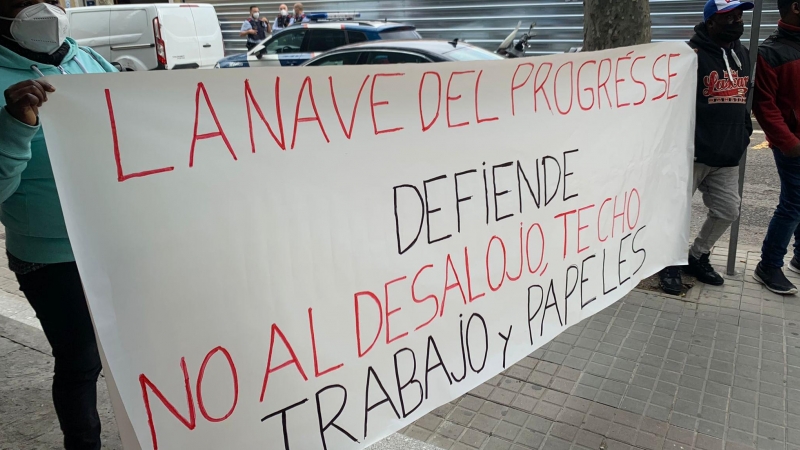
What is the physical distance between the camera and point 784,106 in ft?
12.9

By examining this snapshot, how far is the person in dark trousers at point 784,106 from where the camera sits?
3836 millimetres

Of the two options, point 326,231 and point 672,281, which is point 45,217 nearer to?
point 326,231

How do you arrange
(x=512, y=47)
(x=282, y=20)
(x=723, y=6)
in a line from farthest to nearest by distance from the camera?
1. (x=282, y=20)
2. (x=512, y=47)
3. (x=723, y=6)

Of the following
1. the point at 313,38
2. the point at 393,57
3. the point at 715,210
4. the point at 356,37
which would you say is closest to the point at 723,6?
the point at 715,210

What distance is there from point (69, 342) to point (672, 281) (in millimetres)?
3602

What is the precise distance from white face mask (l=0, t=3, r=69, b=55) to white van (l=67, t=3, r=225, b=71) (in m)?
11.6

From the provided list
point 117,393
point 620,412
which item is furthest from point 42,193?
point 620,412

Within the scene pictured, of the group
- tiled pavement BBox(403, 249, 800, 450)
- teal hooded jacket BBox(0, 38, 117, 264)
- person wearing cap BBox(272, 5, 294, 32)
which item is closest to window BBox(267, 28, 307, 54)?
person wearing cap BBox(272, 5, 294, 32)

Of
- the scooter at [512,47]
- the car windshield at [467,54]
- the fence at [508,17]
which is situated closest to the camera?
the car windshield at [467,54]

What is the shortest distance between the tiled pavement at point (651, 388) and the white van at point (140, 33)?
11.5 meters

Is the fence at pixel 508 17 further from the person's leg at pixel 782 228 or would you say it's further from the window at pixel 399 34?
the person's leg at pixel 782 228

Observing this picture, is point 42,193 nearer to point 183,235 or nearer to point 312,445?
point 183,235

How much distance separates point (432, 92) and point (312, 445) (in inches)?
51.3

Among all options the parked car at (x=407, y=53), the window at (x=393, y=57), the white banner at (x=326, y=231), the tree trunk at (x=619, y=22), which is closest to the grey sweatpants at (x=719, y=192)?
the tree trunk at (x=619, y=22)
